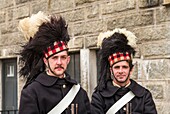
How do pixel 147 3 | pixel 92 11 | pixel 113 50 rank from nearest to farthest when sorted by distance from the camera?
1. pixel 113 50
2. pixel 147 3
3. pixel 92 11

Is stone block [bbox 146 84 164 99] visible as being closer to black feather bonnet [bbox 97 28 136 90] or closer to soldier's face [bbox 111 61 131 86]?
black feather bonnet [bbox 97 28 136 90]

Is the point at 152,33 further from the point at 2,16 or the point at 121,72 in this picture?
the point at 2,16

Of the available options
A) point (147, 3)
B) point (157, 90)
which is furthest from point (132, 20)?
point (157, 90)

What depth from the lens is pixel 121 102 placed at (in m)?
4.29

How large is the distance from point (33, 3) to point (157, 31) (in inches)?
108

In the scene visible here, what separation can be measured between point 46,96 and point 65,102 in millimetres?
161

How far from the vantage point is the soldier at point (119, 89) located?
425 centimetres

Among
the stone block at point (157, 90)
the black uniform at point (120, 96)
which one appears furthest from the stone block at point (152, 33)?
the black uniform at point (120, 96)

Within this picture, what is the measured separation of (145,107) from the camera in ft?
14.0

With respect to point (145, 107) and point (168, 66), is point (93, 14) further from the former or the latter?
point (145, 107)

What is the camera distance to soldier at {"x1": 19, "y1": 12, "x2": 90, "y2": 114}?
371cm

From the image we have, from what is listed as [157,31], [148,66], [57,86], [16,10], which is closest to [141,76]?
[148,66]

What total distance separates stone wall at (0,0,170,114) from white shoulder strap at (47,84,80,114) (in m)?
2.12

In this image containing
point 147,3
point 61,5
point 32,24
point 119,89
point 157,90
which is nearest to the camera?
point 32,24
